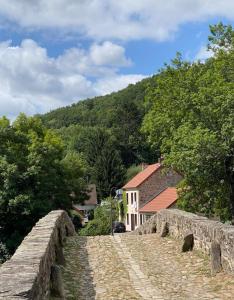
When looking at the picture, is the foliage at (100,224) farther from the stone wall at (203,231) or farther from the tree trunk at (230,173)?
the stone wall at (203,231)

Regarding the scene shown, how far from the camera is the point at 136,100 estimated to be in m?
108

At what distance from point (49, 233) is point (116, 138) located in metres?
88.9

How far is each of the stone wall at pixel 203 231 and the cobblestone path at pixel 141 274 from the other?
0.81 feet

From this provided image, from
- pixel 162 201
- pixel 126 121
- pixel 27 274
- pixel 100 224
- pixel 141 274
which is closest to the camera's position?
pixel 27 274

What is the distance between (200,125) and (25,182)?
1203 centimetres

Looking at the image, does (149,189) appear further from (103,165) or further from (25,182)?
(25,182)

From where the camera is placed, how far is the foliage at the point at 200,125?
21.7 metres

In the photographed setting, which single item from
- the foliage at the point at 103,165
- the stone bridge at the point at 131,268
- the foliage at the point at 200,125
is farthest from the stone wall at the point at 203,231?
the foliage at the point at 103,165

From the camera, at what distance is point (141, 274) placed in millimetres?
9742

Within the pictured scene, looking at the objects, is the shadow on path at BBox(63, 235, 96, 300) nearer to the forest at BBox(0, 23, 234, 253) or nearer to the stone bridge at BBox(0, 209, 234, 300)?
the stone bridge at BBox(0, 209, 234, 300)

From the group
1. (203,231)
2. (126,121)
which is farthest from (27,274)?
(126,121)

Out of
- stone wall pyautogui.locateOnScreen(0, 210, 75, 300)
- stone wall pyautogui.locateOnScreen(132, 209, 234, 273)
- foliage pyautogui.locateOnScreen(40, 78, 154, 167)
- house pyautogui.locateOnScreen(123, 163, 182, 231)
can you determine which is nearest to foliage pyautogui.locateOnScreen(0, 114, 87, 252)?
stone wall pyautogui.locateOnScreen(132, 209, 234, 273)

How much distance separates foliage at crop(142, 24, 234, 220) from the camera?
71.3 feet

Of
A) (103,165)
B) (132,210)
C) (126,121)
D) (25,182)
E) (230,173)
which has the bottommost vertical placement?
(132,210)
